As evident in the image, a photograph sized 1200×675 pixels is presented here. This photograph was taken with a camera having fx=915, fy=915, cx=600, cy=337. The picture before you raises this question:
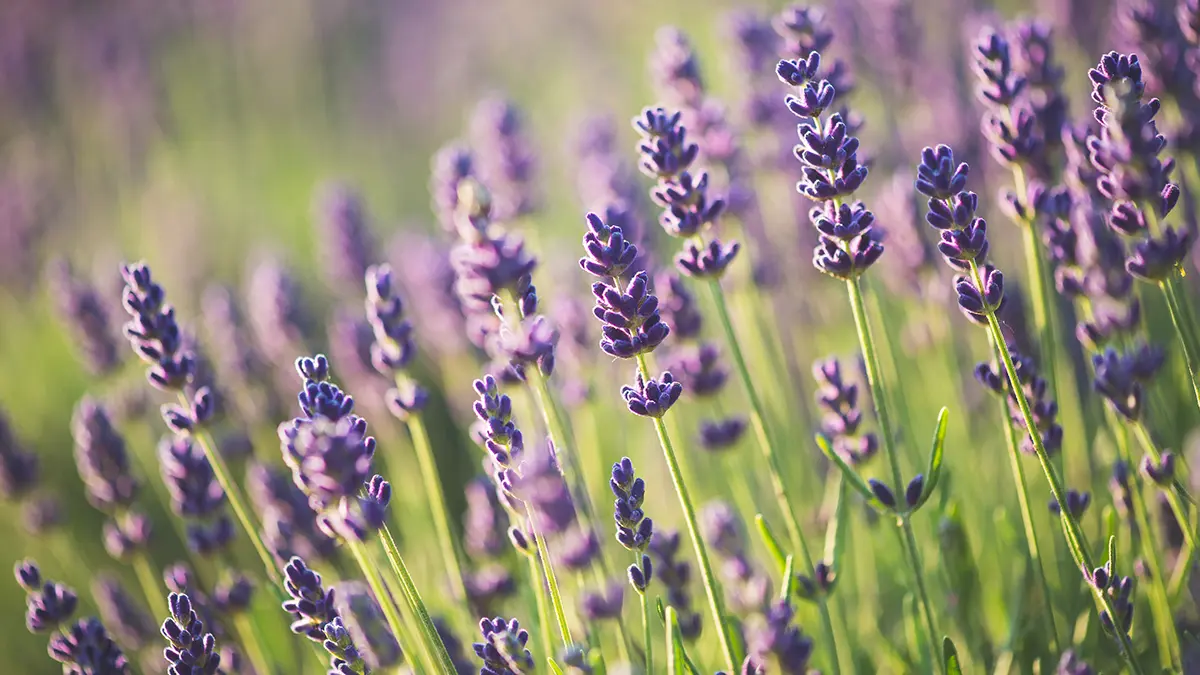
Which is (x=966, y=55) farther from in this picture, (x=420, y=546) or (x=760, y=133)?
(x=420, y=546)

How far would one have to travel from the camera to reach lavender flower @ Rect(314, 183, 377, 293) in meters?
4.03

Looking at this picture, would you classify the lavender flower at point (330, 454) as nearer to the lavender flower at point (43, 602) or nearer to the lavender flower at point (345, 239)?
the lavender flower at point (43, 602)

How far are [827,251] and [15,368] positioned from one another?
18.4ft

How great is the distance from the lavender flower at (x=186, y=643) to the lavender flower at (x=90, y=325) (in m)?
1.77

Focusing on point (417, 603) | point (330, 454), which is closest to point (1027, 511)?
point (417, 603)

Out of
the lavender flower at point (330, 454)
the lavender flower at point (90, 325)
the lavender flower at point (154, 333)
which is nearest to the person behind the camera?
the lavender flower at point (330, 454)

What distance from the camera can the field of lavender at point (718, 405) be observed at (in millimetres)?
1827

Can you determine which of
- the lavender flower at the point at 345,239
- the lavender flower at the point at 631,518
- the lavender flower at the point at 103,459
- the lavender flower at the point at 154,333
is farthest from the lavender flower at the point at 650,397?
the lavender flower at the point at 345,239

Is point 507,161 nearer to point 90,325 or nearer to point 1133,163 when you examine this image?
point 90,325

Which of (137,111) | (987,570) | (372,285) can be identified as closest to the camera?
(372,285)

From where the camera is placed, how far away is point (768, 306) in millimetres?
3709

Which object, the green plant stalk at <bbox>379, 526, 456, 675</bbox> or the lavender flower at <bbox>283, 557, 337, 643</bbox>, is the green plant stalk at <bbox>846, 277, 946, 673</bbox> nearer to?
the green plant stalk at <bbox>379, 526, 456, 675</bbox>

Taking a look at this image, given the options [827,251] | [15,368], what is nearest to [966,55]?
[827,251]

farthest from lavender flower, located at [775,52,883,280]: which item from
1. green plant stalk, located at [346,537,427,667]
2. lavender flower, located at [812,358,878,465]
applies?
green plant stalk, located at [346,537,427,667]
